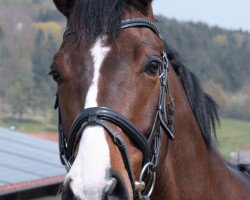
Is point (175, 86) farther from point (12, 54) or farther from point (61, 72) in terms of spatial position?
point (12, 54)

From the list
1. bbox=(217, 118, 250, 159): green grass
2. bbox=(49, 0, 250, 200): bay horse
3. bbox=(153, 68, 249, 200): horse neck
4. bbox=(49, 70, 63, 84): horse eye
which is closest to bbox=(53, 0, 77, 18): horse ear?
bbox=(49, 0, 250, 200): bay horse

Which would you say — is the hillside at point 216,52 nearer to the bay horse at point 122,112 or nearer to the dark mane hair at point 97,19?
the bay horse at point 122,112

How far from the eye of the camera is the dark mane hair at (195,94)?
4.07m

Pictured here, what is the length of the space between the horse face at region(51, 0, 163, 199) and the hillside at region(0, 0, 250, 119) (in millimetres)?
589

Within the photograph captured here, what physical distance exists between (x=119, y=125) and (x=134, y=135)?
0.11 meters

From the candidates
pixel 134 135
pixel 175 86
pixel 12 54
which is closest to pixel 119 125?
pixel 134 135

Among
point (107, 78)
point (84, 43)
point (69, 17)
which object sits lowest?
point (107, 78)

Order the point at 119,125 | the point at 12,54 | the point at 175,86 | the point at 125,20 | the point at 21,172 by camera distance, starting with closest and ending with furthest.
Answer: the point at 119,125, the point at 125,20, the point at 175,86, the point at 21,172, the point at 12,54

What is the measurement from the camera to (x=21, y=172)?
10266mm

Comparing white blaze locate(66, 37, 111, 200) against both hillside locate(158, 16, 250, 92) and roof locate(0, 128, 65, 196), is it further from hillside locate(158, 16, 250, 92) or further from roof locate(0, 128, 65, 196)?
hillside locate(158, 16, 250, 92)

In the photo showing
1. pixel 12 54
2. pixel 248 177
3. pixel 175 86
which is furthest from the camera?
pixel 12 54

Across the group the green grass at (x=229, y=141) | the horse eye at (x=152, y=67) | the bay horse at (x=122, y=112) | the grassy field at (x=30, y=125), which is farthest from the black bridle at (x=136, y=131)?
the grassy field at (x=30, y=125)

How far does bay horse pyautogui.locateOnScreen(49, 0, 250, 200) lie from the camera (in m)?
3.09

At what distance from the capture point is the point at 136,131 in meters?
3.31
